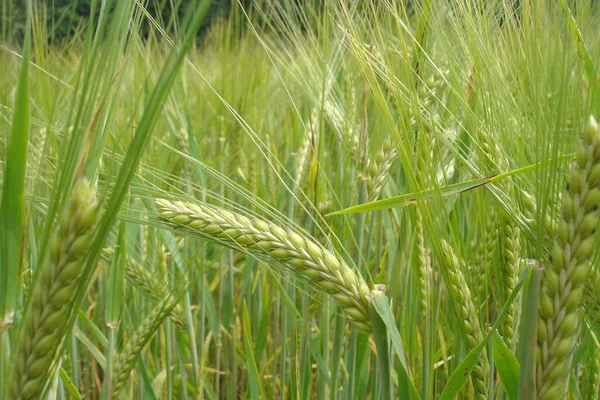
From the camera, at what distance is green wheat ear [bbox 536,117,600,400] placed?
0.47 m

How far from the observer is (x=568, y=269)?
484mm

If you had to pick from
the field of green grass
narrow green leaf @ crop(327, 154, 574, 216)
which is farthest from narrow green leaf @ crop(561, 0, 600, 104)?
narrow green leaf @ crop(327, 154, 574, 216)

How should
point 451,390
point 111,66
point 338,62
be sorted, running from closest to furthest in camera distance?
point 111,66
point 451,390
point 338,62

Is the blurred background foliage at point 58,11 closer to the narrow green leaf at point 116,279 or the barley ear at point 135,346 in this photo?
the narrow green leaf at point 116,279

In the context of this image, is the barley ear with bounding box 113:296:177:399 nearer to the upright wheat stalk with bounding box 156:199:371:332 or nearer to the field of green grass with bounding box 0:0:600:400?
the field of green grass with bounding box 0:0:600:400

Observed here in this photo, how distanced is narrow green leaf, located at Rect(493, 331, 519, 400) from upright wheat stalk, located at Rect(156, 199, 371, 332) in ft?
0.39

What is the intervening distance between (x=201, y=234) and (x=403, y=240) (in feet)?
1.39

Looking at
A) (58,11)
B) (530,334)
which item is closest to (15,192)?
(530,334)

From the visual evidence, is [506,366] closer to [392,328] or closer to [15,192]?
[392,328]

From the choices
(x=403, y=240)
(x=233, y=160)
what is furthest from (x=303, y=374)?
(x=233, y=160)

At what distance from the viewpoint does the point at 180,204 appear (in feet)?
2.18

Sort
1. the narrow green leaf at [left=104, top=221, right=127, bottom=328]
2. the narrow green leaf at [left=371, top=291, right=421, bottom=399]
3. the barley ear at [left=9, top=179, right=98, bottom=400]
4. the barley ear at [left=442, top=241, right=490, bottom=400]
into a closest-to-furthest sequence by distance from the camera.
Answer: the barley ear at [left=9, top=179, right=98, bottom=400] < the narrow green leaf at [left=371, top=291, right=421, bottom=399] < the barley ear at [left=442, top=241, right=490, bottom=400] < the narrow green leaf at [left=104, top=221, right=127, bottom=328]

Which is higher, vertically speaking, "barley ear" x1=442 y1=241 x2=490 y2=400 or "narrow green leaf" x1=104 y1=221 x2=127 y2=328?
"narrow green leaf" x1=104 y1=221 x2=127 y2=328

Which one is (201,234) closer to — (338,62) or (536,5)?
(536,5)
